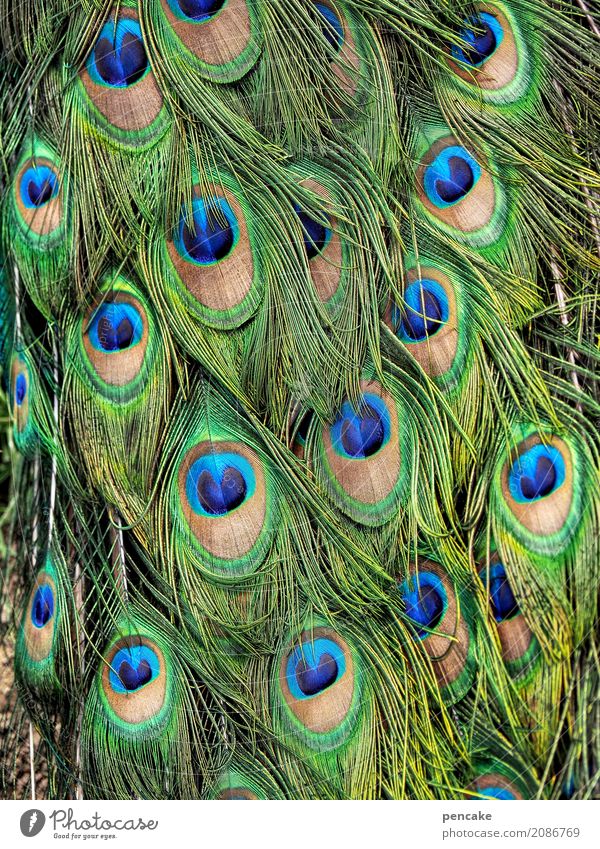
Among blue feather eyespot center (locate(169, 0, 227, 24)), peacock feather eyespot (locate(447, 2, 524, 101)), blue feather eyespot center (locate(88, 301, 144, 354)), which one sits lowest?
blue feather eyespot center (locate(88, 301, 144, 354))

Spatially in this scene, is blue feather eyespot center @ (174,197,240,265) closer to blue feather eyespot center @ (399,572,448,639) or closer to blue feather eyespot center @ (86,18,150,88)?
blue feather eyespot center @ (86,18,150,88)

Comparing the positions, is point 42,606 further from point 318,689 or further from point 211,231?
point 211,231

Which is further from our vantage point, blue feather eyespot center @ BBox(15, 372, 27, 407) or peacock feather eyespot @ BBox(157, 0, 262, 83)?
blue feather eyespot center @ BBox(15, 372, 27, 407)

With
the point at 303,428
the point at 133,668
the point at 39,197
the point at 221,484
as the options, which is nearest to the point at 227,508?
the point at 221,484

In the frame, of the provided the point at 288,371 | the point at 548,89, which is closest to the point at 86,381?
the point at 288,371

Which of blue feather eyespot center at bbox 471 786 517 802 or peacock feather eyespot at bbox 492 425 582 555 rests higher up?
peacock feather eyespot at bbox 492 425 582 555

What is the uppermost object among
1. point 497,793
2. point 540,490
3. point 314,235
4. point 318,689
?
point 314,235

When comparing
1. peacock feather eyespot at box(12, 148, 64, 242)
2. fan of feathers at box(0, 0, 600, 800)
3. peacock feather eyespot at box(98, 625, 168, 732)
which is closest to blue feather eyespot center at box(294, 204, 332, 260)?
fan of feathers at box(0, 0, 600, 800)
